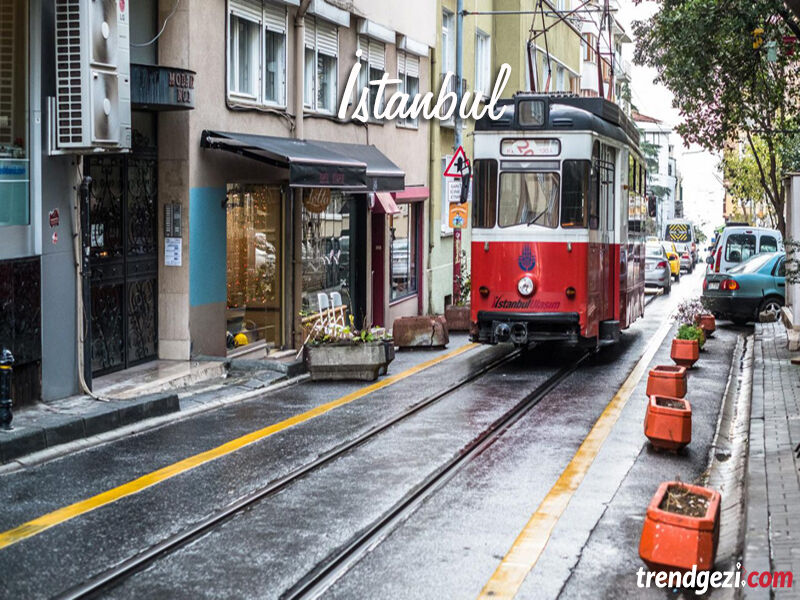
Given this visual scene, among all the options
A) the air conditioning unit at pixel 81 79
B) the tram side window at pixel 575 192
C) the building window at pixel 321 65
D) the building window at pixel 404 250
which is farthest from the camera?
the building window at pixel 404 250

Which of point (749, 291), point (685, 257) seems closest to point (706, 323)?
point (749, 291)

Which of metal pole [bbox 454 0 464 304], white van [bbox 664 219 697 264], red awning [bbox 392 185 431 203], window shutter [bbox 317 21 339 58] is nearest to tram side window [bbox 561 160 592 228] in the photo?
window shutter [bbox 317 21 339 58]

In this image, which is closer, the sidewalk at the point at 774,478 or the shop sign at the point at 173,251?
the sidewalk at the point at 774,478

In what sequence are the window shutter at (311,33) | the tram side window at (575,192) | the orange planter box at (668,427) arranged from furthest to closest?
the window shutter at (311,33) < the tram side window at (575,192) < the orange planter box at (668,427)

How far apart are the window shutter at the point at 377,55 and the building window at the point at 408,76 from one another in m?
0.87

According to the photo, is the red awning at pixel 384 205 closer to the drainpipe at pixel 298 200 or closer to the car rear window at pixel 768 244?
the drainpipe at pixel 298 200

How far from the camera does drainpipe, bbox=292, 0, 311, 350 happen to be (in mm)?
19500

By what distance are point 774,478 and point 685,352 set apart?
8290 millimetres

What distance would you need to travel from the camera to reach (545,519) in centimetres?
868

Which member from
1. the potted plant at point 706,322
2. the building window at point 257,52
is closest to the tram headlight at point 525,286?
the building window at point 257,52

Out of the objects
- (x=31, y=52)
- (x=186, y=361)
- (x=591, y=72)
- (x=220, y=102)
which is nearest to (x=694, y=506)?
(x=31, y=52)

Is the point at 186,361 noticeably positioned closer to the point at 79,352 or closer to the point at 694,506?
the point at 79,352

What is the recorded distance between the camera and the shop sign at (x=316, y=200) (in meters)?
19.9

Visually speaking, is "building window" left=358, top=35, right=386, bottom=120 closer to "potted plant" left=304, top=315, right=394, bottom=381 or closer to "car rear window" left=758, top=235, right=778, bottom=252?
"potted plant" left=304, top=315, right=394, bottom=381
